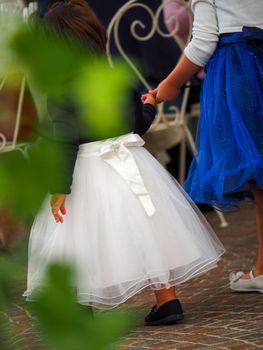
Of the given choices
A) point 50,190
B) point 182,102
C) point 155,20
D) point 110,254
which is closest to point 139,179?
point 110,254

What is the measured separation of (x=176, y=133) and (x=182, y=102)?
0.23m

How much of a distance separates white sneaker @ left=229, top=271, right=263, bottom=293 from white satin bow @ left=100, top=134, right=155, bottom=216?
686mm

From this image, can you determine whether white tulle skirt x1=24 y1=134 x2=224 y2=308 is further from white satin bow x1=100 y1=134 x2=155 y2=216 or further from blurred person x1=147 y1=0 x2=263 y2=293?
blurred person x1=147 y1=0 x2=263 y2=293

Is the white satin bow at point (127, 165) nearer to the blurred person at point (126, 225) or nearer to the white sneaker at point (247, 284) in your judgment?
the blurred person at point (126, 225)

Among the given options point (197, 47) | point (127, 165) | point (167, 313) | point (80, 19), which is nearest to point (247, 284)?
point (167, 313)

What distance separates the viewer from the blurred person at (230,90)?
3635 mm

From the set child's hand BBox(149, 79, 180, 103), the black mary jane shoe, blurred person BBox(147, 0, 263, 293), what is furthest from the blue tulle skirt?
the black mary jane shoe

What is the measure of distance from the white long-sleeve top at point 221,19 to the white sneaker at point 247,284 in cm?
93

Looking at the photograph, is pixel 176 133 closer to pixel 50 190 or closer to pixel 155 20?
pixel 155 20

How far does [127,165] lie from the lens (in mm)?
3455

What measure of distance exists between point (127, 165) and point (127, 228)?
25cm

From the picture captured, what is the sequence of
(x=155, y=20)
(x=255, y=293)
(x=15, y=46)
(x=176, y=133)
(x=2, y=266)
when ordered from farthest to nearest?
(x=176, y=133) < (x=155, y=20) < (x=255, y=293) < (x=2, y=266) < (x=15, y=46)

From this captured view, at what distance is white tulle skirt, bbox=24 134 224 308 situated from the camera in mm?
3314

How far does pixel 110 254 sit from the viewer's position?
131 inches
